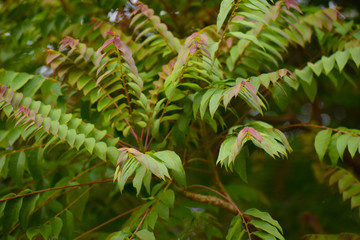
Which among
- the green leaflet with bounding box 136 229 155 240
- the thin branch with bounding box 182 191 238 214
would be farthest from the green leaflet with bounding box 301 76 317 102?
the green leaflet with bounding box 136 229 155 240

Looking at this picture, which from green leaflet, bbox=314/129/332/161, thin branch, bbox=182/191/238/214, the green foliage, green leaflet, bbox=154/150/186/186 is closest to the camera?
green leaflet, bbox=154/150/186/186

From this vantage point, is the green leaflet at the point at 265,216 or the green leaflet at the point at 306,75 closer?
the green leaflet at the point at 265,216

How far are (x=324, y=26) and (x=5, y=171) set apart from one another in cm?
167

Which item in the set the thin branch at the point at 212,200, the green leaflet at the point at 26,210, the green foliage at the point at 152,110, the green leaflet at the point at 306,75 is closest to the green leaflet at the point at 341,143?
the green foliage at the point at 152,110

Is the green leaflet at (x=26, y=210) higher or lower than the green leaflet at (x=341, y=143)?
lower

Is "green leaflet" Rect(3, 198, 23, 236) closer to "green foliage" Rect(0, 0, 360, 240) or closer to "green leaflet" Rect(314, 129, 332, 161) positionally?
"green foliage" Rect(0, 0, 360, 240)

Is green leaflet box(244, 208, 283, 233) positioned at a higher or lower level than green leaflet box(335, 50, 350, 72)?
lower

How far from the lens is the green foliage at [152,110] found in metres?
1.51

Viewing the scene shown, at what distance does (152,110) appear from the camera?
1.77 metres

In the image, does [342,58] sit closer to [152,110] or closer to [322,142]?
[322,142]

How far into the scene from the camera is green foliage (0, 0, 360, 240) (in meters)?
1.51

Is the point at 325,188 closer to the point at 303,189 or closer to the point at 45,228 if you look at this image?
the point at 303,189

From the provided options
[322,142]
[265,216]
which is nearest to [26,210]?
[265,216]

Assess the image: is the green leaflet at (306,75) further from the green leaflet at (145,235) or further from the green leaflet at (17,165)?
the green leaflet at (17,165)
